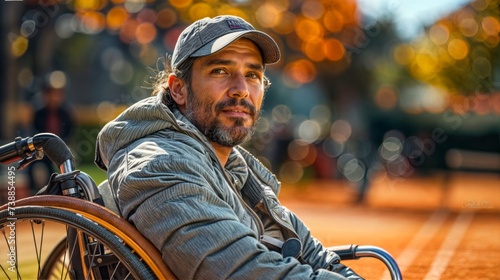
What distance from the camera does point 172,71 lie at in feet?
10.3

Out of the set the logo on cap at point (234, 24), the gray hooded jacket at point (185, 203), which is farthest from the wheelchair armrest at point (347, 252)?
the logo on cap at point (234, 24)

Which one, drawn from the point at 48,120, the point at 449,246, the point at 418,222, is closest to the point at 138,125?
the point at 449,246

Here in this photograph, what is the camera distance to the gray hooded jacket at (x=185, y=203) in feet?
7.91

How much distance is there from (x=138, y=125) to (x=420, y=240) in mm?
4486

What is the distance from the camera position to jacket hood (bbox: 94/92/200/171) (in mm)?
2764

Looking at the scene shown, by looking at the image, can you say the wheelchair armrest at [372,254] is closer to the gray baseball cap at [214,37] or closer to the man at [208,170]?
the man at [208,170]

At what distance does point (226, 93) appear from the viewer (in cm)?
297

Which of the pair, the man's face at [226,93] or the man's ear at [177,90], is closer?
the man's face at [226,93]

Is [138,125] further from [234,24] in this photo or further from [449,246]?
[449,246]

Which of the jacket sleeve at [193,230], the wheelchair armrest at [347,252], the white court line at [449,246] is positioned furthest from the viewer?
the white court line at [449,246]

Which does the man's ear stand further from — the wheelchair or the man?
the wheelchair

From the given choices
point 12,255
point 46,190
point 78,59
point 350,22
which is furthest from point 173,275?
point 78,59

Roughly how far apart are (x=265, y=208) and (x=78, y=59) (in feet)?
96.3

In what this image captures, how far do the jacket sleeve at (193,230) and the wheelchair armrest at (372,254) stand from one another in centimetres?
57
